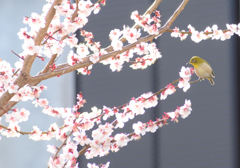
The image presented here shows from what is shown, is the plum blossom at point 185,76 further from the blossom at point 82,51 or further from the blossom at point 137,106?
the blossom at point 82,51

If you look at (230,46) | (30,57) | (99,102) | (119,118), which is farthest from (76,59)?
(230,46)

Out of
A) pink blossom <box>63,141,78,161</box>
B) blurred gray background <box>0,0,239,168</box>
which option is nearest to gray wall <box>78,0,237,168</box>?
blurred gray background <box>0,0,239,168</box>

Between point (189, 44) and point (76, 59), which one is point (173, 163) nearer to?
point (189, 44)

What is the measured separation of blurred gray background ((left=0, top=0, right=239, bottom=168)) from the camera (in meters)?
2.77

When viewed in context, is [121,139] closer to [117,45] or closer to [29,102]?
[117,45]

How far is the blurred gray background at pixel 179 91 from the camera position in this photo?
2766 millimetres

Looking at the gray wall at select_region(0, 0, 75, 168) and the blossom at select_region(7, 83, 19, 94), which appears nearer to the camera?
the blossom at select_region(7, 83, 19, 94)

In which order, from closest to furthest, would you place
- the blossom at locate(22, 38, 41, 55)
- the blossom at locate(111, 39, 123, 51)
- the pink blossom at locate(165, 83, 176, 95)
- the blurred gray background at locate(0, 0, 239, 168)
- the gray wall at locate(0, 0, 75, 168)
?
the blossom at locate(22, 38, 41, 55)
the blossom at locate(111, 39, 123, 51)
the pink blossom at locate(165, 83, 176, 95)
the blurred gray background at locate(0, 0, 239, 168)
the gray wall at locate(0, 0, 75, 168)

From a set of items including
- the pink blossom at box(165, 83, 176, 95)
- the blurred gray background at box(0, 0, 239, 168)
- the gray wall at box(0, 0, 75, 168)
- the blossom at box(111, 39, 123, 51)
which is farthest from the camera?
the gray wall at box(0, 0, 75, 168)

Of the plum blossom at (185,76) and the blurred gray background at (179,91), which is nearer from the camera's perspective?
the plum blossom at (185,76)

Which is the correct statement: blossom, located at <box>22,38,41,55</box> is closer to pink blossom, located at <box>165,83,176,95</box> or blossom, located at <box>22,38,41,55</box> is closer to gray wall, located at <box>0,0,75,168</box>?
pink blossom, located at <box>165,83,176,95</box>

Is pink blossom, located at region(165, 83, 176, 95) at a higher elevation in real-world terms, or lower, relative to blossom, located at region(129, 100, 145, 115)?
higher

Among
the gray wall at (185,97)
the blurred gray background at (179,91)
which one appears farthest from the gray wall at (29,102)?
the gray wall at (185,97)

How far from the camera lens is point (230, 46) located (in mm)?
2811
